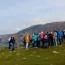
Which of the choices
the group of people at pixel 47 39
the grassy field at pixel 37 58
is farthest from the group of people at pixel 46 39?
the grassy field at pixel 37 58

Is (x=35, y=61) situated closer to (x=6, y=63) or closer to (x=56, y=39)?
(x=6, y=63)

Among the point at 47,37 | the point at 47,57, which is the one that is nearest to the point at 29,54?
the point at 47,57

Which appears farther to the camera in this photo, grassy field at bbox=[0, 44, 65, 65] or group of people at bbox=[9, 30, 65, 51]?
group of people at bbox=[9, 30, 65, 51]

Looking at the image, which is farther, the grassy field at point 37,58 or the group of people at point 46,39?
the group of people at point 46,39

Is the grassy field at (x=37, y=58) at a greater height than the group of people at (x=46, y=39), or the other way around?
the group of people at (x=46, y=39)

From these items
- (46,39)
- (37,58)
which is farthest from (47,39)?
(37,58)

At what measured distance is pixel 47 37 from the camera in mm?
54062

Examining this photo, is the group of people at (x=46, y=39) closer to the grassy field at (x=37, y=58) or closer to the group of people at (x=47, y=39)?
the group of people at (x=47, y=39)

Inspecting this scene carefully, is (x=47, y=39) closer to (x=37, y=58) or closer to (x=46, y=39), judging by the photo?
(x=46, y=39)

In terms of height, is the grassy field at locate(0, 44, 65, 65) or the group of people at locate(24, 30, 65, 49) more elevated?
the group of people at locate(24, 30, 65, 49)

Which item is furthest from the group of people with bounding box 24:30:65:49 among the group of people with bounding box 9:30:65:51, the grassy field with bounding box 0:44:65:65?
the grassy field with bounding box 0:44:65:65

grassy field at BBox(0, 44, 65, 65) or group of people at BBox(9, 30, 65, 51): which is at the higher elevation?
group of people at BBox(9, 30, 65, 51)

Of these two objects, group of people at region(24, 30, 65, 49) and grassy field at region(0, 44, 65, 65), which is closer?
grassy field at region(0, 44, 65, 65)

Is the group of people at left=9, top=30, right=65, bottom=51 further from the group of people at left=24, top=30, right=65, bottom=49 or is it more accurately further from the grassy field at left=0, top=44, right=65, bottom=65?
the grassy field at left=0, top=44, right=65, bottom=65
